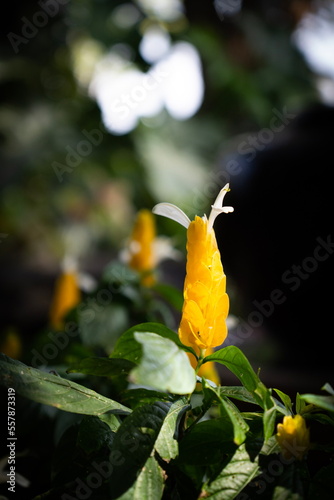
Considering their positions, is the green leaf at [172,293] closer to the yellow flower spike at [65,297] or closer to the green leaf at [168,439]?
the yellow flower spike at [65,297]

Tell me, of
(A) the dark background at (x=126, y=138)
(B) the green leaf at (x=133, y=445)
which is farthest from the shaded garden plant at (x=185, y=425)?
(A) the dark background at (x=126, y=138)

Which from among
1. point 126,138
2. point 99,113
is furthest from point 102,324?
point 99,113

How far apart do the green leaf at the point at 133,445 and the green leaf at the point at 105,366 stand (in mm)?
37

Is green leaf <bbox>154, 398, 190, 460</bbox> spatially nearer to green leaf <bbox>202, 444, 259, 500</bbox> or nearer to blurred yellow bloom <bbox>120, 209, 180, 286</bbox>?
green leaf <bbox>202, 444, 259, 500</bbox>

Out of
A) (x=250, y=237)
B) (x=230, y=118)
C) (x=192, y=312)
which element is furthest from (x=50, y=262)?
(x=192, y=312)

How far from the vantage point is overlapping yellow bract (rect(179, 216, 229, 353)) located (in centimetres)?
44

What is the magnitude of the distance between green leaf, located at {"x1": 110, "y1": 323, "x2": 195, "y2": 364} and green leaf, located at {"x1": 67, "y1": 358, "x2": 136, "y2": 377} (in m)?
0.04

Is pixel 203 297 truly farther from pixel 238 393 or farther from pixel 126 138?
pixel 126 138

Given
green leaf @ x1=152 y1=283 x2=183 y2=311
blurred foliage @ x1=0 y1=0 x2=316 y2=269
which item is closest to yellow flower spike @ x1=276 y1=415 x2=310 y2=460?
green leaf @ x1=152 y1=283 x2=183 y2=311

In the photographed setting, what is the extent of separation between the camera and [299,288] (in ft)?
4.30

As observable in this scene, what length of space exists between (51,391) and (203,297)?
0.52ft

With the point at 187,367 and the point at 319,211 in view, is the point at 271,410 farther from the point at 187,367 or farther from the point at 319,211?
the point at 319,211

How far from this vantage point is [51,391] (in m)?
0.39

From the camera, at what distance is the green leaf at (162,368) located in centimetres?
32
